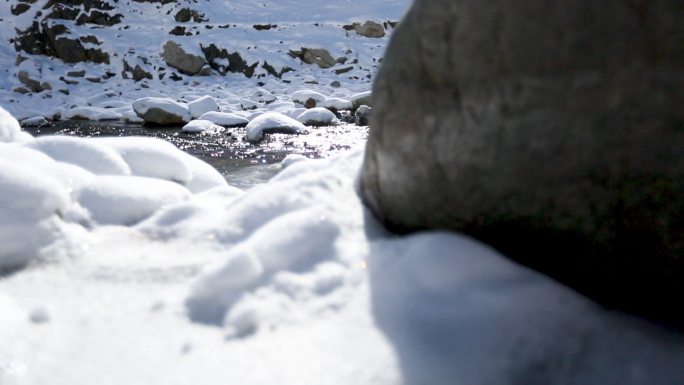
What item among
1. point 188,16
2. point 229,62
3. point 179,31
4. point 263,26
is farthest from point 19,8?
point 263,26

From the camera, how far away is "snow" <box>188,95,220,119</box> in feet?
31.2

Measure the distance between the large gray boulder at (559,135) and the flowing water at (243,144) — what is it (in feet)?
11.6

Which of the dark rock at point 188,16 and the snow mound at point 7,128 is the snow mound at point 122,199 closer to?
the snow mound at point 7,128

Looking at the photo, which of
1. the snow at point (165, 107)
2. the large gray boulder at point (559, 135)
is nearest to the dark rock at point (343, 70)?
the snow at point (165, 107)

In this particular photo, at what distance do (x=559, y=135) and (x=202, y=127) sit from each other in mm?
7669

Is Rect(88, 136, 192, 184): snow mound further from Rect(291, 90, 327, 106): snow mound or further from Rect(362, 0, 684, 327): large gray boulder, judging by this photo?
Rect(291, 90, 327, 106): snow mound

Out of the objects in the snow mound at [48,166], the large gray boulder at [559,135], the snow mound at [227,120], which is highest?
the large gray boulder at [559,135]

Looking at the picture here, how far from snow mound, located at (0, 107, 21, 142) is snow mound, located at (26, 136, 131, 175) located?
0.54m

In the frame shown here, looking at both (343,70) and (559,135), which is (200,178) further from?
(343,70)

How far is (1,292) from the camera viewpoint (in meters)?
1.39

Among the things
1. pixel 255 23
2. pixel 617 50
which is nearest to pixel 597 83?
pixel 617 50

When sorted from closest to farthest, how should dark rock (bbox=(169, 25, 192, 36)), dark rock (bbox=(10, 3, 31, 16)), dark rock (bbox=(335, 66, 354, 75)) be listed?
dark rock (bbox=(335, 66, 354, 75)) < dark rock (bbox=(10, 3, 31, 16)) < dark rock (bbox=(169, 25, 192, 36))

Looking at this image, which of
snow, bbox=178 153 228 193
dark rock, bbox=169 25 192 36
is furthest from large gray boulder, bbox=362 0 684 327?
dark rock, bbox=169 25 192 36

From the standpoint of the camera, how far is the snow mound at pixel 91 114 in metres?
10.3
